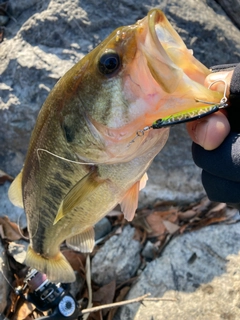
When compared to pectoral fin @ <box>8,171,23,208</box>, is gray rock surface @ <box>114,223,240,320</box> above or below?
below

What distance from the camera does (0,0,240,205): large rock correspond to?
296 cm

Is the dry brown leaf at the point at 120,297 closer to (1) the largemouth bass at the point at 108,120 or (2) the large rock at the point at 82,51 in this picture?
(2) the large rock at the point at 82,51

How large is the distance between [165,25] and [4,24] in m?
2.58

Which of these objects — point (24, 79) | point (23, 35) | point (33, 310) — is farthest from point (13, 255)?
point (23, 35)

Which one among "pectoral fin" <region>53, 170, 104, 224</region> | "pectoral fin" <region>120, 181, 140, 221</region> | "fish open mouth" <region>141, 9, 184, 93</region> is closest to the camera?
"fish open mouth" <region>141, 9, 184, 93</region>

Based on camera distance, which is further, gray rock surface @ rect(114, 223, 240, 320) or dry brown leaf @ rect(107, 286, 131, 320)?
dry brown leaf @ rect(107, 286, 131, 320)

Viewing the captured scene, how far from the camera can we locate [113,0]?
119 inches

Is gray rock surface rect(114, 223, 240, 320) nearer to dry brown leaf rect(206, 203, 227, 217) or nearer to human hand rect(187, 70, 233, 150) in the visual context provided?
dry brown leaf rect(206, 203, 227, 217)

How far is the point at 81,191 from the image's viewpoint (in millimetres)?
1540

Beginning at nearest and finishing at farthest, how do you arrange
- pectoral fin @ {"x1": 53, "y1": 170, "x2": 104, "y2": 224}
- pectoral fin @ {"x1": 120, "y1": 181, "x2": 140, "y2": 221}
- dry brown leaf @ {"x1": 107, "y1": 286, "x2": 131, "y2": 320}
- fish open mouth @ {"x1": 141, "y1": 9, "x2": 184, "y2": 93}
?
fish open mouth @ {"x1": 141, "y1": 9, "x2": 184, "y2": 93}
pectoral fin @ {"x1": 53, "y1": 170, "x2": 104, "y2": 224}
pectoral fin @ {"x1": 120, "y1": 181, "x2": 140, "y2": 221}
dry brown leaf @ {"x1": 107, "y1": 286, "x2": 131, "y2": 320}

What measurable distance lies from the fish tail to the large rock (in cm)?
102

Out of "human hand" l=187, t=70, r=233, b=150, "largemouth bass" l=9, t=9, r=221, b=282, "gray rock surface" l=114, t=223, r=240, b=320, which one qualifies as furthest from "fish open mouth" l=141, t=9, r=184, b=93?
"gray rock surface" l=114, t=223, r=240, b=320

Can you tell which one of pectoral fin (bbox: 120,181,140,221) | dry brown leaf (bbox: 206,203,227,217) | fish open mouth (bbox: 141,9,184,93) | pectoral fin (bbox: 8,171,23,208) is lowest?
dry brown leaf (bbox: 206,203,227,217)

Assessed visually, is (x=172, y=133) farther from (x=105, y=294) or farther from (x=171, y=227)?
(x=105, y=294)
